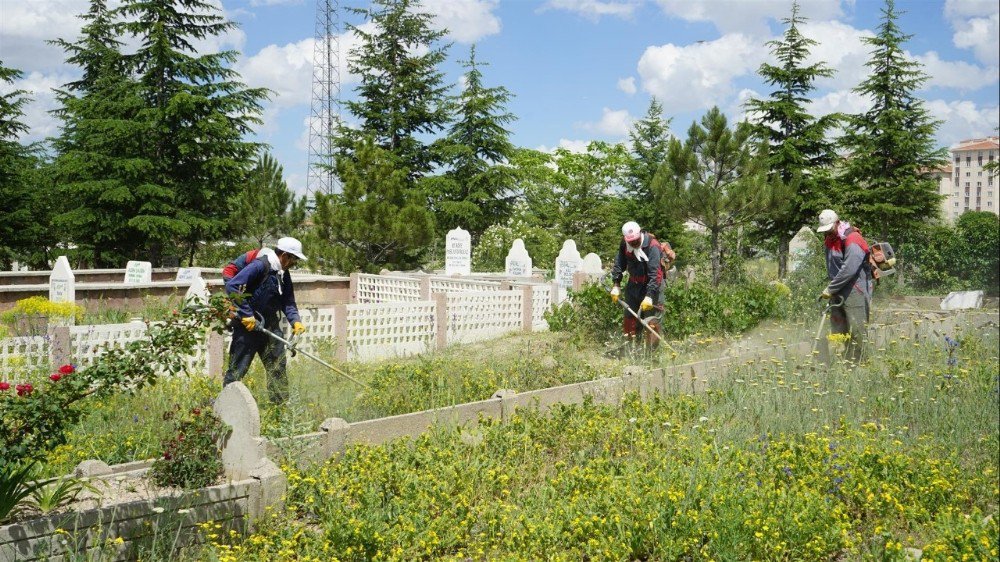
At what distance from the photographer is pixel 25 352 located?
8742mm

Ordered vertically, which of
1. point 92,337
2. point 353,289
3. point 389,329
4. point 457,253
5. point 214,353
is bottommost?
point 214,353

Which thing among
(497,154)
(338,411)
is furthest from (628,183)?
(338,411)

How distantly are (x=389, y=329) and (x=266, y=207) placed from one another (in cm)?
1860

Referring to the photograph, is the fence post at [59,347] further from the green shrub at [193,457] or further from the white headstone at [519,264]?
the white headstone at [519,264]

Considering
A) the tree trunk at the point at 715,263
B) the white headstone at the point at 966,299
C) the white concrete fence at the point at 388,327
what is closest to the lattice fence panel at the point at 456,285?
the white concrete fence at the point at 388,327

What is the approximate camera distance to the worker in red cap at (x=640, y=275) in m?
9.90

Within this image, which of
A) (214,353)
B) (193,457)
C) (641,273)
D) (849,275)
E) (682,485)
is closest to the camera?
(682,485)

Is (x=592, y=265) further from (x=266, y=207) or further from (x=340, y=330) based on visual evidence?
(x=266, y=207)

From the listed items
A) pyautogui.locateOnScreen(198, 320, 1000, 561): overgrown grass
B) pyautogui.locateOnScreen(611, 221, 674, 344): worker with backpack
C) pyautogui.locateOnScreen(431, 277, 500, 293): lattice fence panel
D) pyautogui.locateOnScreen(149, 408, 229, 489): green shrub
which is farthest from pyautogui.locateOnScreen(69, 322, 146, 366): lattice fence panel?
pyautogui.locateOnScreen(431, 277, 500, 293): lattice fence panel

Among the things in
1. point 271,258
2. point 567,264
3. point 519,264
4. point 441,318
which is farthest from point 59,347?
point 519,264

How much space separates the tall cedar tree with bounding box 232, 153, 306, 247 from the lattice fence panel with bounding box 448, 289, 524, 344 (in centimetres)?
1644

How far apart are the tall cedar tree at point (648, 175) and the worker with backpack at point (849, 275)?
21.3 metres

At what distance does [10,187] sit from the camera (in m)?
21.0

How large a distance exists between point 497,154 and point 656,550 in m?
30.3
